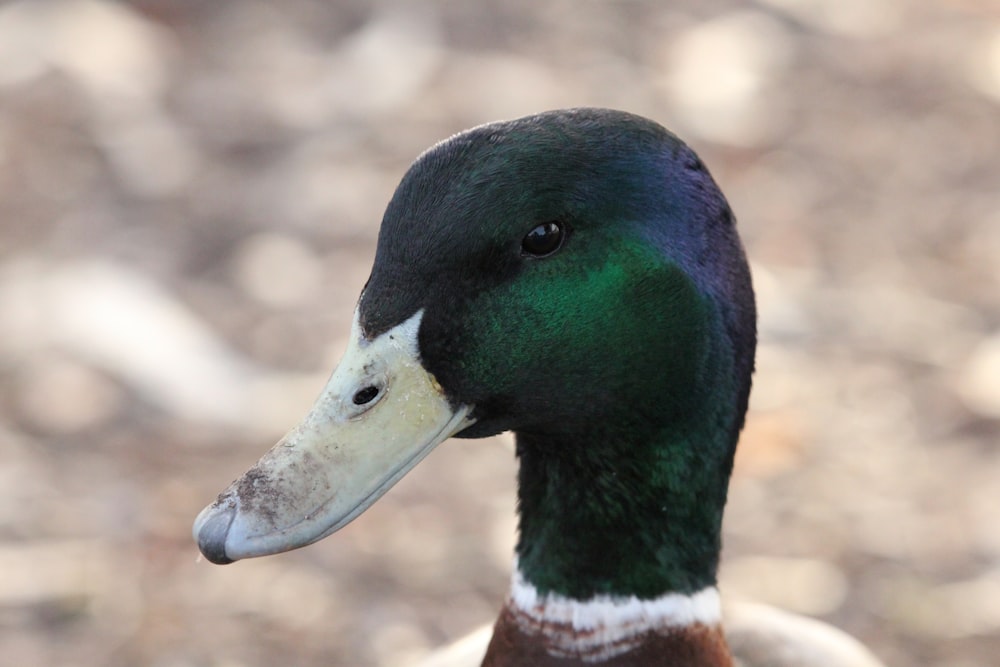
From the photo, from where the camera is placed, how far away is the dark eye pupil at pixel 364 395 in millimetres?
1660

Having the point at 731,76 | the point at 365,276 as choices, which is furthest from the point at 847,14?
the point at 365,276

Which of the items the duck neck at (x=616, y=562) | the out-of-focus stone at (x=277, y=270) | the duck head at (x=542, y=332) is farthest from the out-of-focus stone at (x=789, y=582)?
the out-of-focus stone at (x=277, y=270)

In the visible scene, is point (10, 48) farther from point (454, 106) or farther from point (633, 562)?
point (633, 562)

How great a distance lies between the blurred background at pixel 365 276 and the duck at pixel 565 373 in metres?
1.14

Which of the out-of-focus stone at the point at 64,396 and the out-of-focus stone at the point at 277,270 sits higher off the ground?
the out-of-focus stone at the point at 277,270

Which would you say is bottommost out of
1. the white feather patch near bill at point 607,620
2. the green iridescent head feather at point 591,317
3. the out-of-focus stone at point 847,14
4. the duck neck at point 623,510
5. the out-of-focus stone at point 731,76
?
the white feather patch near bill at point 607,620

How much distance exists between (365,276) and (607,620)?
225cm

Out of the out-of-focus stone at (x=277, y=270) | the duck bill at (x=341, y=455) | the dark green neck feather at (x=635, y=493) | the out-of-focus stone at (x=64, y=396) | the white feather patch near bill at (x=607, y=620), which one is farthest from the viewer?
the out-of-focus stone at (x=277, y=270)

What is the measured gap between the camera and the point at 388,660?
296 centimetres

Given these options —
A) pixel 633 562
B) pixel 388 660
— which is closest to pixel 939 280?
pixel 388 660

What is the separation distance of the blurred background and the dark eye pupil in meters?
1.42

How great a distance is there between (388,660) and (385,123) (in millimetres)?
2164

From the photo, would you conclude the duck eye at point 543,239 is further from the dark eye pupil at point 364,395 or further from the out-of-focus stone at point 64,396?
the out-of-focus stone at point 64,396

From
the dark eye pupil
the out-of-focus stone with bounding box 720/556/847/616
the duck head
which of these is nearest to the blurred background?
the out-of-focus stone with bounding box 720/556/847/616
